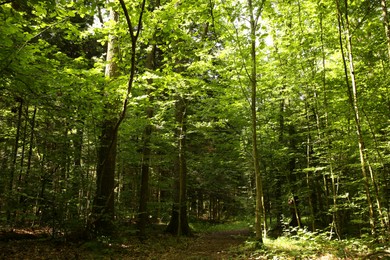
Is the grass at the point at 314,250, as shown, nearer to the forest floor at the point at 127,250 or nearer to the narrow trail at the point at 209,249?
the forest floor at the point at 127,250

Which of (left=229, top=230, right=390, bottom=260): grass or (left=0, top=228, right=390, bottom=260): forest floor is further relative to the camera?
(left=0, top=228, right=390, bottom=260): forest floor

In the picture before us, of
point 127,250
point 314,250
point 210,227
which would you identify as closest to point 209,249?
point 127,250

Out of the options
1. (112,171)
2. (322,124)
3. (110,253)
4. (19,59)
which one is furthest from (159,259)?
(322,124)

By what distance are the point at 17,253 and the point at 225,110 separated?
8.33m

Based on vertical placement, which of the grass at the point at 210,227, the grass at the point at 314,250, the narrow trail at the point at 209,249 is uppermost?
the grass at the point at 314,250

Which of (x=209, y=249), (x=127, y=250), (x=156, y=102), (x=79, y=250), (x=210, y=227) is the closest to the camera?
(x=79, y=250)

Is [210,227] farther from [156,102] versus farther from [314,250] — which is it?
[314,250]

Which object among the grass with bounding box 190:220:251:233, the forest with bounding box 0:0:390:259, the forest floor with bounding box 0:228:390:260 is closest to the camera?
the forest with bounding box 0:0:390:259

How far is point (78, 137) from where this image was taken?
7871 millimetres

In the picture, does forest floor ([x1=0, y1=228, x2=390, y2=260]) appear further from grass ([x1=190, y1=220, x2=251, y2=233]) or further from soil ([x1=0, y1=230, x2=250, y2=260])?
grass ([x1=190, y1=220, x2=251, y2=233])

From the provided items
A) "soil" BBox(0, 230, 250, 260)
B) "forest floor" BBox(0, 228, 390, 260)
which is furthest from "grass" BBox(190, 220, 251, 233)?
"forest floor" BBox(0, 228, 390, 260)

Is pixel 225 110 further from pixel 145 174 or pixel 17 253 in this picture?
pixel 17 253

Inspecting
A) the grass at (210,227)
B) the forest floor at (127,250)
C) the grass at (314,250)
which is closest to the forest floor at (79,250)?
the forest floor at (127,250)

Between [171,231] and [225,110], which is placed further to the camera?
[171,231]
